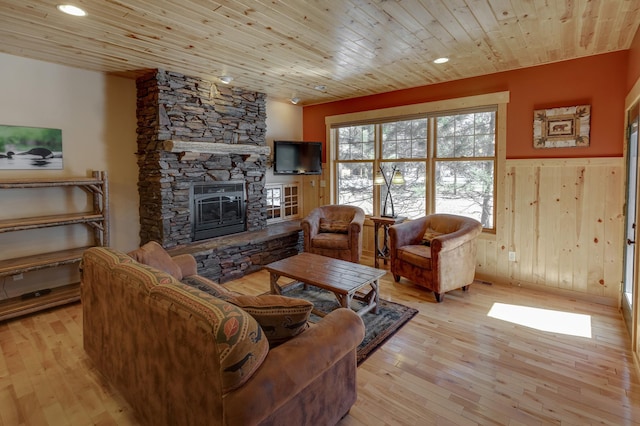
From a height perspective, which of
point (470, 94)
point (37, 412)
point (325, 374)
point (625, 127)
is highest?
point (470, 94)

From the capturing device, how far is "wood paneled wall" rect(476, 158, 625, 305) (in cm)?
360

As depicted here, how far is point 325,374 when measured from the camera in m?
1.78

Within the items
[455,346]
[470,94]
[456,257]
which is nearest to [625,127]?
[470,94]

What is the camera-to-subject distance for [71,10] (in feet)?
8.16

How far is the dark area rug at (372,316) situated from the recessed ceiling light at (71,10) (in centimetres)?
303

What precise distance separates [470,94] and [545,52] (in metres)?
1.02

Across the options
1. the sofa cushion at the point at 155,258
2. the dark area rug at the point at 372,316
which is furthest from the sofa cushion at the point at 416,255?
the sofa cushion at the point at 155,258

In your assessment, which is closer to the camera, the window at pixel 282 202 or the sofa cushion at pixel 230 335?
the sofa cushion at pixel 230 335

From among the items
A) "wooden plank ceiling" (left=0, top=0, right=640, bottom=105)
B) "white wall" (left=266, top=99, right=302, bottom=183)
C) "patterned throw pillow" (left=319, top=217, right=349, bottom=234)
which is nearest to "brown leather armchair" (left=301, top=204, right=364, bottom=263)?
"patterned throw pillow" (left=319, top=217, right=349, bottom=234)

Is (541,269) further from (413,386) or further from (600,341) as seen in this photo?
(413,386)

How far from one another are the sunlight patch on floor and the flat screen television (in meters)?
3.45

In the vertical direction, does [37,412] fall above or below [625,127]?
below

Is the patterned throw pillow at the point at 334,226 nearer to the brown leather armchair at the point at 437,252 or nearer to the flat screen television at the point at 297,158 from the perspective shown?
the brown leather armchair at the point at 437,252

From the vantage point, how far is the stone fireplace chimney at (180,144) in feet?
13.4
